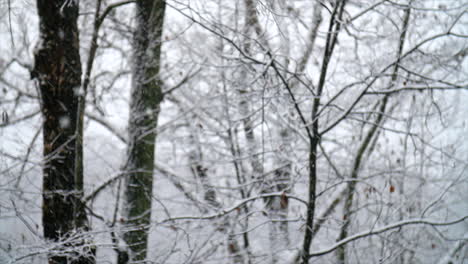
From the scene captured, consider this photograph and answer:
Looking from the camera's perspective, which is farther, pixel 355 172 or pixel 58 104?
pixel 355 172

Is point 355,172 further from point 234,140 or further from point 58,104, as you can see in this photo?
point 58,104

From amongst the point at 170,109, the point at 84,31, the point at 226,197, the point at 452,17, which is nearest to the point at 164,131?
the point at 170,109

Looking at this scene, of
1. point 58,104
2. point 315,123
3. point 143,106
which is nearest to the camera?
point 58,104

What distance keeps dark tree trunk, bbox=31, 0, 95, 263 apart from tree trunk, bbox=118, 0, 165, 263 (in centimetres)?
221

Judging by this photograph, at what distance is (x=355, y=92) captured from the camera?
194 inches

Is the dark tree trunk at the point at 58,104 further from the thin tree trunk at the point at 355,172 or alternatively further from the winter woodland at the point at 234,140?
the thin tree trunk at the point at 355,172

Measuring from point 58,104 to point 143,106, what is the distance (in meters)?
2.61

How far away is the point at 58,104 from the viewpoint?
3.93m

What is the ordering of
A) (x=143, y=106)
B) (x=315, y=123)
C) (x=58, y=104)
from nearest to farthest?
(x=58, y=104), (x=315, y=123), (x=143, y=106)

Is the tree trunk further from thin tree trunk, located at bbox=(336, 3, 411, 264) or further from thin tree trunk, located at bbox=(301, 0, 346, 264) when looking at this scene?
thin tree trunk, located at bbox=(336, 3, 411, 264)

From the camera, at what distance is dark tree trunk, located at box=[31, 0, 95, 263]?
12.5 ft

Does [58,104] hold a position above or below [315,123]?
above

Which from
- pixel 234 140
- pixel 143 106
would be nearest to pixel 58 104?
pixel 143 106

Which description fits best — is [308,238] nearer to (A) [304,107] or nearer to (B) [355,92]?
(B) [355,92]
